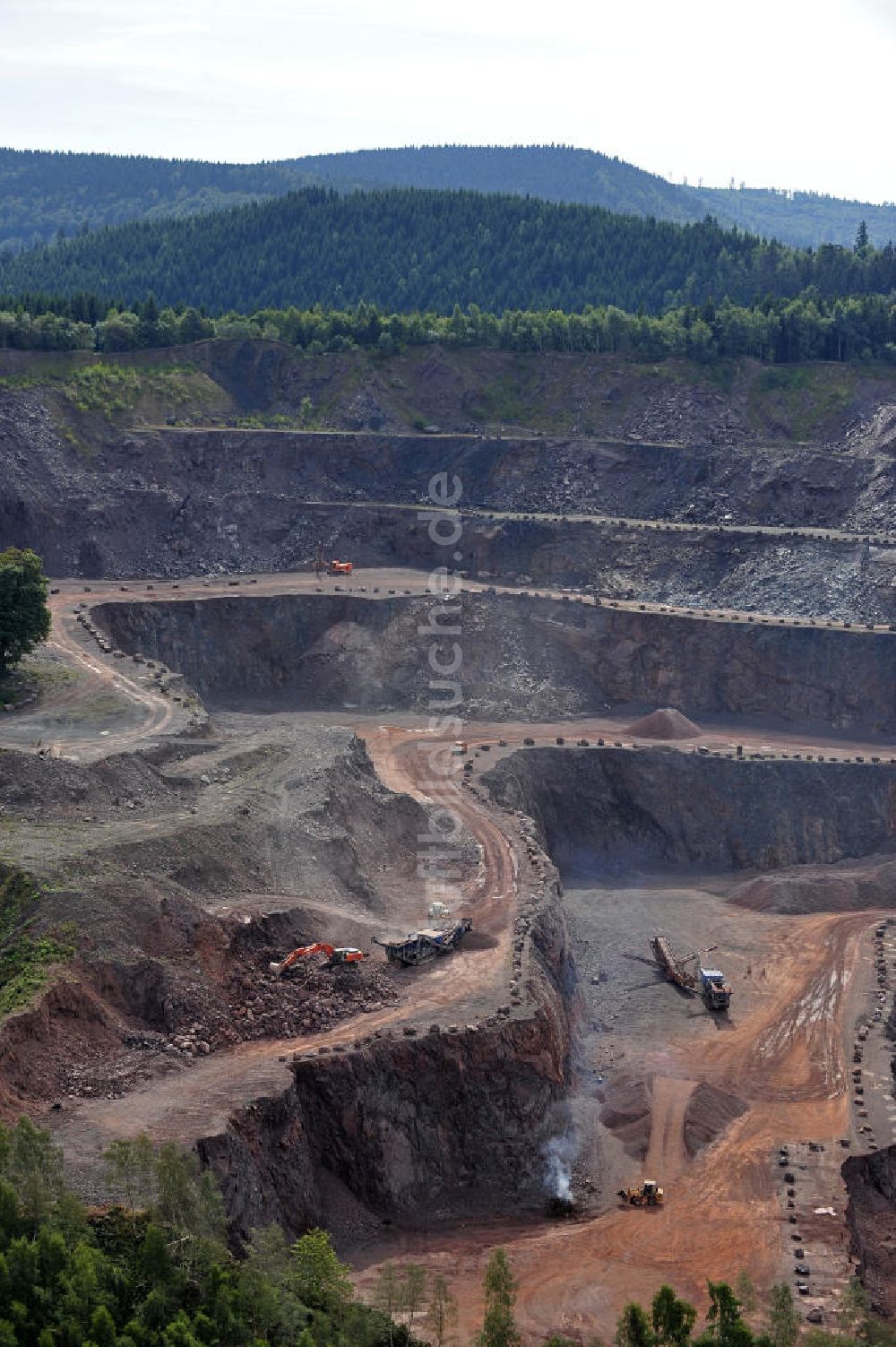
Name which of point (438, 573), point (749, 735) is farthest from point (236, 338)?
point (749, 735)

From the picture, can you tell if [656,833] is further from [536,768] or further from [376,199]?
[376,199]

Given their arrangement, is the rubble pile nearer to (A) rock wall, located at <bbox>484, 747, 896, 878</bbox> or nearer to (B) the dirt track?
(B) the dirt track

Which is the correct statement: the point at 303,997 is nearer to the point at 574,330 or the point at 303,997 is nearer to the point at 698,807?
the point at 698,807

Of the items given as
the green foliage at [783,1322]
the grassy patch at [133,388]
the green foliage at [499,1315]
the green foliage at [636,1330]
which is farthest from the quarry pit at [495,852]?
the green foliage at [783,1322]

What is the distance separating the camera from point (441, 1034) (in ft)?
184

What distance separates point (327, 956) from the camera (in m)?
59.8

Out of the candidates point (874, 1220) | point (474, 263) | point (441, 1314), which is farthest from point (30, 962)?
point (474, 263)

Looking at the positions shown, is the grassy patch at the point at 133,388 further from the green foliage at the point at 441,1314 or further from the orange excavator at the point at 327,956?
the green foliage at the point at 441,1314

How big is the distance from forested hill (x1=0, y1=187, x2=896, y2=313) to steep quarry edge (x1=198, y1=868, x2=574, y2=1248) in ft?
381

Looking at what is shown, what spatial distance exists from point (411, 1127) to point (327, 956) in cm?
789

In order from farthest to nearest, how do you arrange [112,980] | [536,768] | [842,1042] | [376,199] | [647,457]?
[376,199], [647,457], [536,768], [842,1042], [112,980]

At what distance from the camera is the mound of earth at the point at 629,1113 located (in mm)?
59375

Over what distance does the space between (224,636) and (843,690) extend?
3951 centimetres

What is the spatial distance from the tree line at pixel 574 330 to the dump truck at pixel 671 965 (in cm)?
7115
